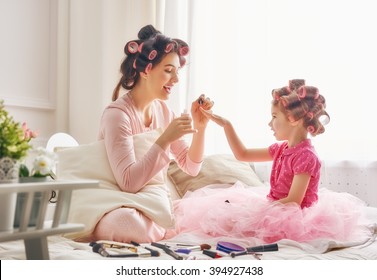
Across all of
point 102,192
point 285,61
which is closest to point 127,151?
point 102,192

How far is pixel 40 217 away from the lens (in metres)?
0.88

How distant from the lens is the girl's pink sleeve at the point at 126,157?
150 centimetres

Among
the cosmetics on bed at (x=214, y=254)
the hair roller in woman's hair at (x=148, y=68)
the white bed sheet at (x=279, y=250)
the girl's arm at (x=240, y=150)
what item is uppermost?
the hair roller in woman's hair at (x=148, y=68)

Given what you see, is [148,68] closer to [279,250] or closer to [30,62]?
[279,250]

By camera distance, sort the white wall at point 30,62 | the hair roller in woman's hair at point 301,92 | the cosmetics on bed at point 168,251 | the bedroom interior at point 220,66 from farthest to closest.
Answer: the white wall at point 30,62 → the bedroom interior at point 220,66 → the hair roller in woman's hair at point 301,92 → the cosmetics on bed at point 168,251

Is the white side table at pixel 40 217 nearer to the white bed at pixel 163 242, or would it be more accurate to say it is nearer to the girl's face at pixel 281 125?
the white bed at pixel 163 242

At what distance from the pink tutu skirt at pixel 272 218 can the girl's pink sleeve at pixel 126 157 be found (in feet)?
0.65

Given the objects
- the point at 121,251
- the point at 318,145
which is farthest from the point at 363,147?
the point at 121,251

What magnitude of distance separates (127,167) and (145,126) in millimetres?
280

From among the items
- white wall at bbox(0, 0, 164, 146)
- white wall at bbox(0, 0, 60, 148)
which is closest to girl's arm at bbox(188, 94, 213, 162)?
white wall at bbox(0, 0, 164, 146)

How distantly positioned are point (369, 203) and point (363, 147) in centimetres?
24

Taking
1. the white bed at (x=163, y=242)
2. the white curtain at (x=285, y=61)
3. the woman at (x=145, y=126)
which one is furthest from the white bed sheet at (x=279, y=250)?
the white curtain at (x=285, y=61)

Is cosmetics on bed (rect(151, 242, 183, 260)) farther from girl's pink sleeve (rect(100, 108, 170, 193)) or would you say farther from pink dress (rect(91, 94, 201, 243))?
girl's pink sleeve (rect(100, 108, 170, 193))

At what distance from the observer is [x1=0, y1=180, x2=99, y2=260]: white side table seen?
2.78ft
